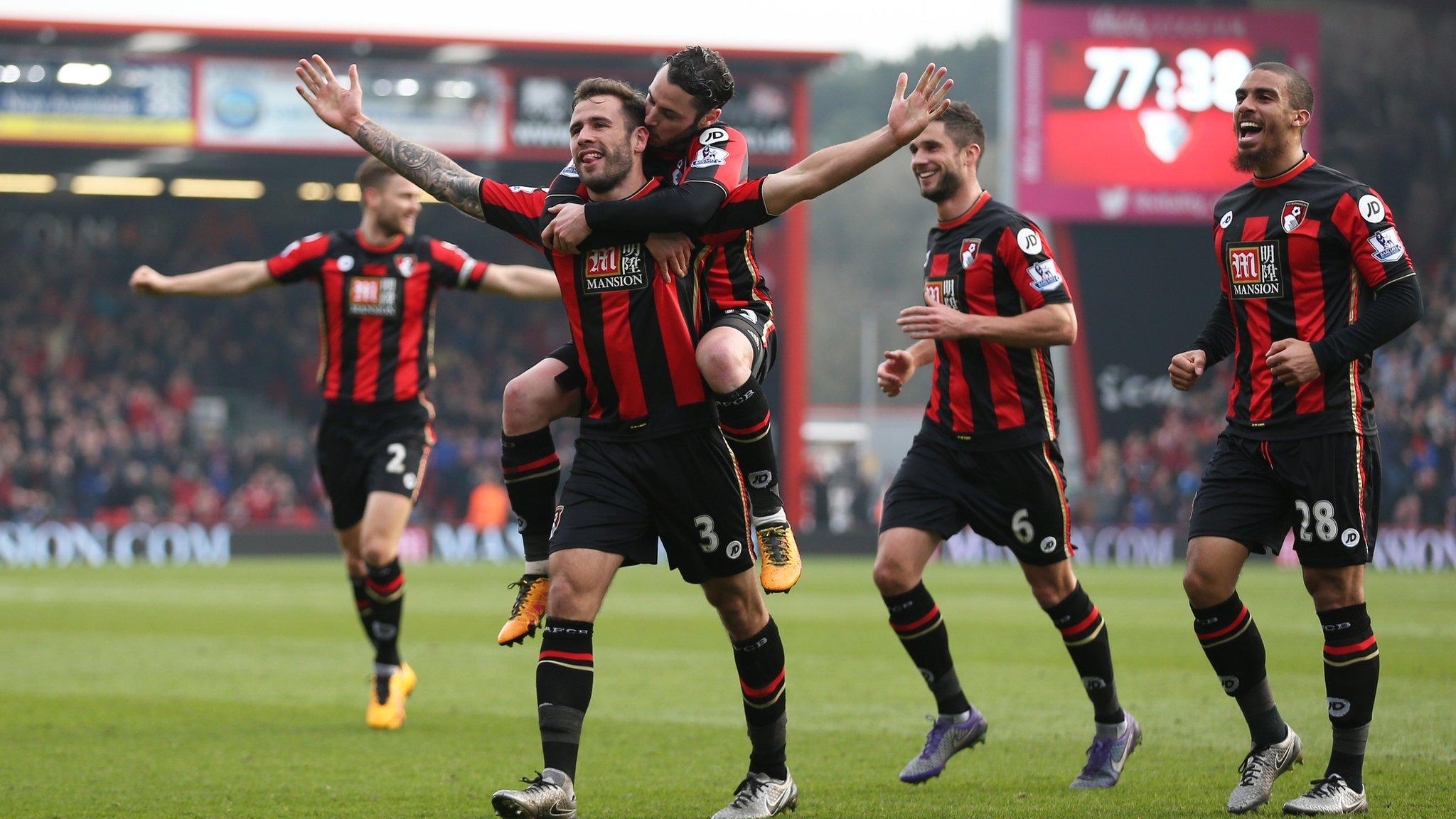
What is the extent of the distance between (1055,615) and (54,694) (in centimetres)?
600

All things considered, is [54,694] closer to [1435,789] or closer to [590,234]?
[590,234]

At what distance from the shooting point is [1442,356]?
29031 millimetres

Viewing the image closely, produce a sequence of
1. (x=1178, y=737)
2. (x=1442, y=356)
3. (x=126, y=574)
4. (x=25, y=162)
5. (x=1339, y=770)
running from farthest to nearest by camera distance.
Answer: (x=25, y=162) → (x=1442, y=356) → (x=126, y=574) → (x=1178, y=737) → (x=1339, y=770)

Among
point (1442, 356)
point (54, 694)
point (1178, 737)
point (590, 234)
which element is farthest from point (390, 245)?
point (1442, 356)

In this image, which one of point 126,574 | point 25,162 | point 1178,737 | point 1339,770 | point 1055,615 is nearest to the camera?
point 1339,770

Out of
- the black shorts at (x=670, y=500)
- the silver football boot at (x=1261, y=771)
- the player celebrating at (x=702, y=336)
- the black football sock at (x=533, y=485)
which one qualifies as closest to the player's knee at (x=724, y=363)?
the player celebrating at (x=702, y=336)

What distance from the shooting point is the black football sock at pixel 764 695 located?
5918 mm

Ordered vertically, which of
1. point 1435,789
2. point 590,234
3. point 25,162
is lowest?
point 1435,789

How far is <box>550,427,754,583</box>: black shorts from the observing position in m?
5.54

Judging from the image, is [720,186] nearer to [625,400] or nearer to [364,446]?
[625,400]

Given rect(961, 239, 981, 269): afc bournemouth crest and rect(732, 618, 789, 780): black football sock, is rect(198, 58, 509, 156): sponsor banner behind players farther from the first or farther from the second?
rect(732, 618, 789, 780): black football sock

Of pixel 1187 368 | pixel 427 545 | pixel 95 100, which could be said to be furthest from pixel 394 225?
pixel 95 100

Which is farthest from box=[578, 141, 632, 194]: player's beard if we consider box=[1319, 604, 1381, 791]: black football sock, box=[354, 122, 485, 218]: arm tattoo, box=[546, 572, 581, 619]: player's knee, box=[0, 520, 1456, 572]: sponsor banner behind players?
box=[0, 520, 1456, 572]: sponsor banner behind players

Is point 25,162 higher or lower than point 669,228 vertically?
higher
